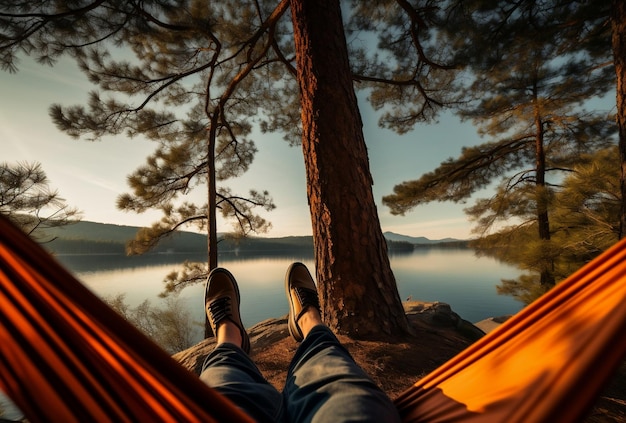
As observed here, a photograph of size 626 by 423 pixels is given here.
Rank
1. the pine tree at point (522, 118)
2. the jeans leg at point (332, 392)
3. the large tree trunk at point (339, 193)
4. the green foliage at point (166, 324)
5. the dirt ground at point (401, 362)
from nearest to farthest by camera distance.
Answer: the jeans leg at point (332, 392), the dirt ground at point (401, 362), the large tree trunk at point (339, 193), the pine tree at point (522, 118), the green foliage at point (166, 324)

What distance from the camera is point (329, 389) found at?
535 millimetres

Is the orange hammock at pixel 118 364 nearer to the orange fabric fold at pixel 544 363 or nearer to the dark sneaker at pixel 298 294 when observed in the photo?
the orange fabric fold at pixel 544 363

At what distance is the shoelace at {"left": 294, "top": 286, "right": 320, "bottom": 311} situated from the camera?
4.08 feet

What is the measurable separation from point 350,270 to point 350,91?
45.8 inches

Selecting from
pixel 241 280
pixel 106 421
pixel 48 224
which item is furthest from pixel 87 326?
pixel 241 280

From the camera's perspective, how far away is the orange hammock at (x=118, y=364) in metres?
0.32

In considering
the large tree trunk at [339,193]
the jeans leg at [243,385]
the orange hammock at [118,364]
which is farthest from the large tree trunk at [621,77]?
the jeans leg at [243,385]

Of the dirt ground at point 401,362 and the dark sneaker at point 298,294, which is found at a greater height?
the dark sneaker at point 298,294

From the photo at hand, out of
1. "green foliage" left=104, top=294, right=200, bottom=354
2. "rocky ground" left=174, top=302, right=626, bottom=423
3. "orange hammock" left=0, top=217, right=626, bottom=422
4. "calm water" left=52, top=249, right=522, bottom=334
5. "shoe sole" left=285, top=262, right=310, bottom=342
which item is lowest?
"calm water" left=52, top=249, right=522, bottom=334

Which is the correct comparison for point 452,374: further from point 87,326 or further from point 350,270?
point 350,270

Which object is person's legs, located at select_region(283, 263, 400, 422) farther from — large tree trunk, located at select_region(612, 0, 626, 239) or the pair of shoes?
large tree trunk, located at select_region(612, 0, 626, 239)

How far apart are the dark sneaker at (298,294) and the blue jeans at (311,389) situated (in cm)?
42

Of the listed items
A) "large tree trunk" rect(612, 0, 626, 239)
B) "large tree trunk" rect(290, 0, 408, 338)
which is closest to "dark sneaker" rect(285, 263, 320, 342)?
"large tree trunk" rect(290, 0, 408, 338)

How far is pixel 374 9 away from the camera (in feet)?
9.25
